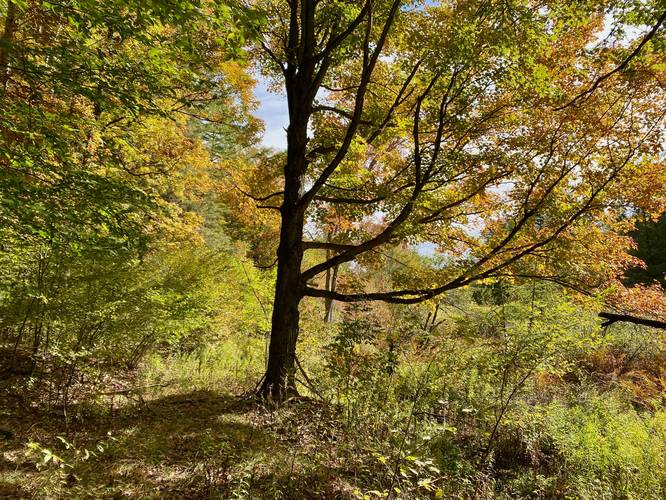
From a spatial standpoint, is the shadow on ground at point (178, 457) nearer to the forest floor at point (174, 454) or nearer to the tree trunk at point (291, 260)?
the forest floor at point (174, 454)

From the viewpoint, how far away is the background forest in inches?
130

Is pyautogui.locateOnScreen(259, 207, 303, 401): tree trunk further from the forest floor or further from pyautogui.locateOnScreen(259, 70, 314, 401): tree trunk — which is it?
the forest floor

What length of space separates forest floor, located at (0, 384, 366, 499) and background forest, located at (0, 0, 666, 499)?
0.03 meters

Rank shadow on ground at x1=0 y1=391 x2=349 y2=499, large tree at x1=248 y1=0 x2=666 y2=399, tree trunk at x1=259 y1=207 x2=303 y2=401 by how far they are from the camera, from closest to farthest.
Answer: shadow on ground at x1=0 y1=391 x2=349 y2=499
large tree at x1=248 y1=0 x2=666 y2=399
tree trunk at x1=259 y1=207 x2=303 y2=401

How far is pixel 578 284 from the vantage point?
5.07m

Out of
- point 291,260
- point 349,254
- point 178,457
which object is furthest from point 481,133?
point 178,457

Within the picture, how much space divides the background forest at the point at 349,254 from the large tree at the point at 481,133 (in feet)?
0.11

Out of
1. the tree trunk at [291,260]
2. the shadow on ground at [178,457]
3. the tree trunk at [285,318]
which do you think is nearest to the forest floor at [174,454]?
the shadow on ground at [178,457]

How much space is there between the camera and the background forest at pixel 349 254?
331cm

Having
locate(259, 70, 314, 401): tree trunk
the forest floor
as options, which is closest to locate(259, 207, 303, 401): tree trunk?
locate(259, 70, 314, 401): tree trunk

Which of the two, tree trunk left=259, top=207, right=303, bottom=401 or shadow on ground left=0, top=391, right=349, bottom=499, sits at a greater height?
tree trunk left=259, top=207, right=303, bottom=401

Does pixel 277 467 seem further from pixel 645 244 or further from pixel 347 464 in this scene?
pixel 645 244

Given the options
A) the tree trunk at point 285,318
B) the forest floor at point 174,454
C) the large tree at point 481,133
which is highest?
the large tree at point 481,133

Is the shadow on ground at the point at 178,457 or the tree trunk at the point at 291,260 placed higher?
the tree trunk at the point at 291,260
